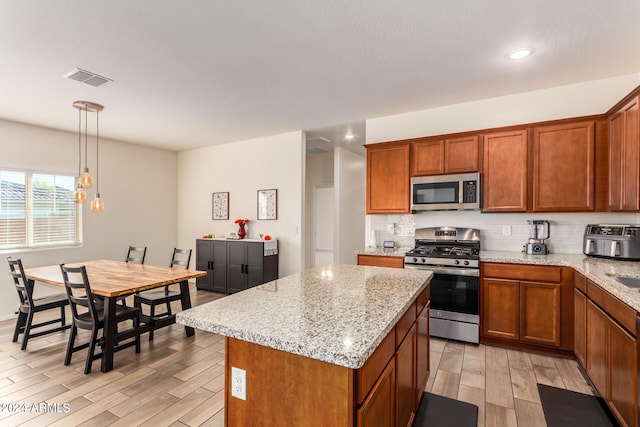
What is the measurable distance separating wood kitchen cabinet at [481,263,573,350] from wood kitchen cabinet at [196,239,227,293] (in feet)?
13.3

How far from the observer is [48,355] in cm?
305

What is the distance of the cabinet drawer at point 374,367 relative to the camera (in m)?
1.08

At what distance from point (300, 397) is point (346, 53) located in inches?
98.3

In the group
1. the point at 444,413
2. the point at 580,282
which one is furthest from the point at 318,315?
the point at 580,282

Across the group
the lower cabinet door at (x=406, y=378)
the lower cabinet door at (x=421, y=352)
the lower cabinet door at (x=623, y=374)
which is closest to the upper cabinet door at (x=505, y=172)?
the lower cabinet door at (x=623, y=374)

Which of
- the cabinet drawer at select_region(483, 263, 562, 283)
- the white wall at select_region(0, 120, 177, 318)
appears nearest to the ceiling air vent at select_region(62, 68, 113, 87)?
the white wall at select_region(0, 120, 177, 318)

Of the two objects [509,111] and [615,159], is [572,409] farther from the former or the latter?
[509,111]

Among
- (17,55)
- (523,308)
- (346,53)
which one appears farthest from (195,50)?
(523,308)

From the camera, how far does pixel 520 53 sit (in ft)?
8.59

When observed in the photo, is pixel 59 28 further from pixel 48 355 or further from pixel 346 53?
pixel 48 355

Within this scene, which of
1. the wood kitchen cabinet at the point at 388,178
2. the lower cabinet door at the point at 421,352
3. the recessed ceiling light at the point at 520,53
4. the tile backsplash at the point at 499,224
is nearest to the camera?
the lower cabinet door at the point at 421,352

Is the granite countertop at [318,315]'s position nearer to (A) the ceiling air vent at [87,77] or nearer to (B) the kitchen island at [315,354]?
(B) the kitchen island at [315,354]

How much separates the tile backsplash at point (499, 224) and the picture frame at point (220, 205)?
2.89m

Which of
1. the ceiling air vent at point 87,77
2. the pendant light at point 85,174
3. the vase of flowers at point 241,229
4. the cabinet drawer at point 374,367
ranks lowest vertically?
the cabinet drawer at point 374,367
